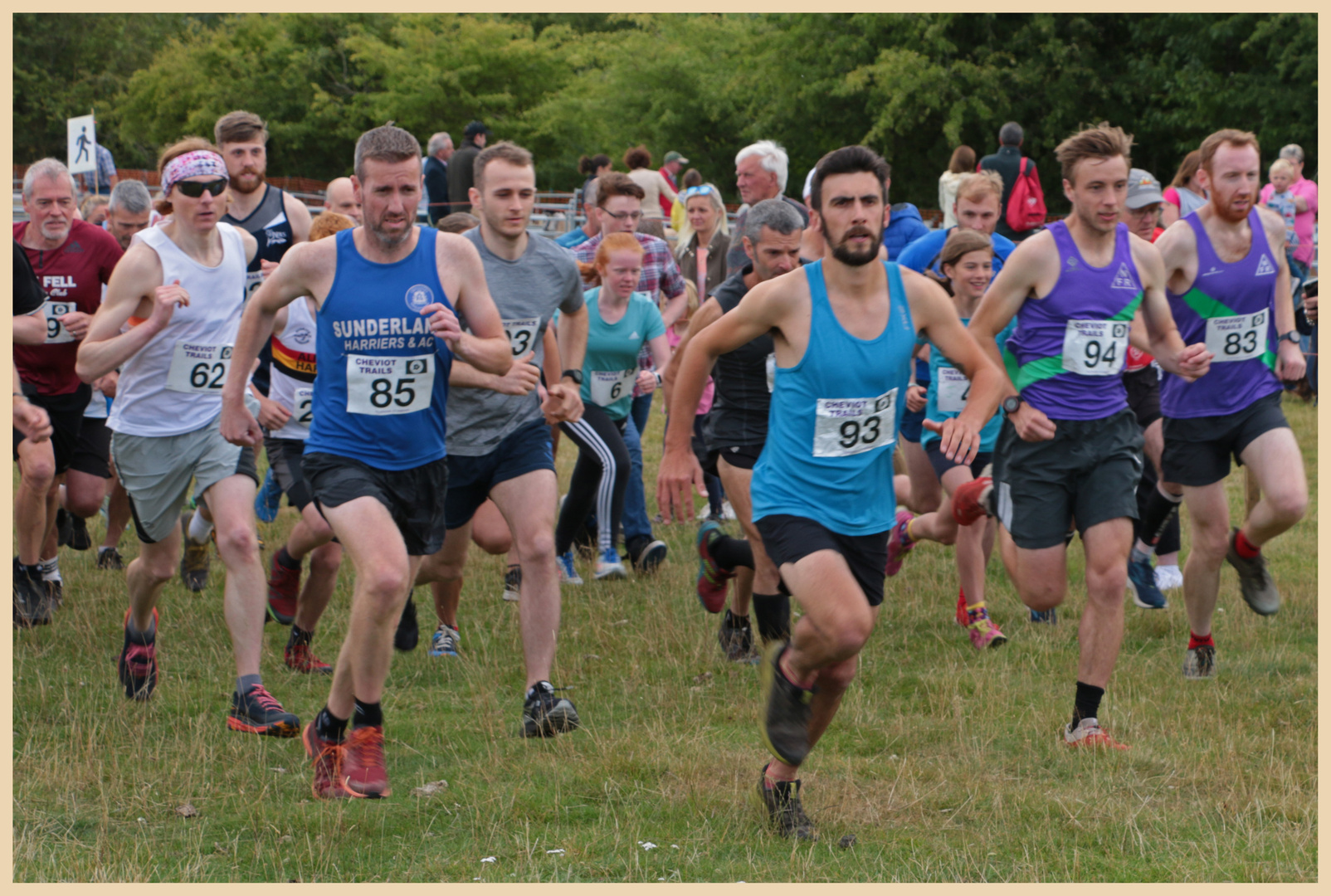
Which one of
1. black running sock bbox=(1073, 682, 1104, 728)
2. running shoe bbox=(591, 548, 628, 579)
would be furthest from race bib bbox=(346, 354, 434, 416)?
running shoe bbox=(591, 548, 628, 579)

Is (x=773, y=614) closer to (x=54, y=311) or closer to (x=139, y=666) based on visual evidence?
Result: (x=139, y=666)

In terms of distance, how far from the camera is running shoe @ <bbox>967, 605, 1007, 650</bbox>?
714cm

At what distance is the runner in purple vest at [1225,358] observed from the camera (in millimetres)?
6398

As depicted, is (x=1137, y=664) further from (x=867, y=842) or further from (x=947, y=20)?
(x=947, y=20)

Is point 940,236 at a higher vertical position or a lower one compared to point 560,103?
lower

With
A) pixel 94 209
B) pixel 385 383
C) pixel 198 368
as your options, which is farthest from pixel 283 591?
pixel 94 209

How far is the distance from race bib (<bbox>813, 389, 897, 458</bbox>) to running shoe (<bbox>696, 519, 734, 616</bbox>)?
7.41 feet

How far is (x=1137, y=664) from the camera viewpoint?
6.81 meters

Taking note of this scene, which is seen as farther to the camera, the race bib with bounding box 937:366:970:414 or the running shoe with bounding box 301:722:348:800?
the race bib with bounding box 937:366:970:414

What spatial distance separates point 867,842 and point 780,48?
118ft

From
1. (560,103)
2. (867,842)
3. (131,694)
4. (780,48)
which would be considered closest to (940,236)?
(867,842)

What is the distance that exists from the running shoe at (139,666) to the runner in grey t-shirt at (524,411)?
1399 mm

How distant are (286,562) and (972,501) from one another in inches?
134

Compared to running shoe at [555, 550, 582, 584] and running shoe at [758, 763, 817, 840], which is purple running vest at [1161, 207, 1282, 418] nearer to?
running shoe at [758, 763, 817, 840]
